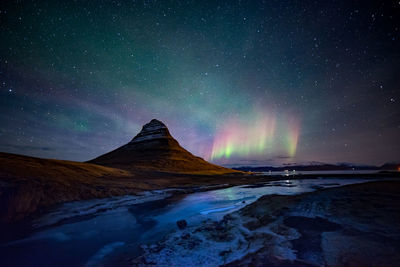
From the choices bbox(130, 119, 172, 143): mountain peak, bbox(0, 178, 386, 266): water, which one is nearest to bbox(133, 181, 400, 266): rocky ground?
bbox(0, 178, 386, 266): water

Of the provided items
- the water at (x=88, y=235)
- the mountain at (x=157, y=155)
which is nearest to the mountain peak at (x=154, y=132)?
the mountain at (x=157, y=155)

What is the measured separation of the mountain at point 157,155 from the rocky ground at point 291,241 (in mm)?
68011

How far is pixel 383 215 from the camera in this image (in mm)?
7719

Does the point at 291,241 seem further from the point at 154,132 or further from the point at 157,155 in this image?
the point at 154,132

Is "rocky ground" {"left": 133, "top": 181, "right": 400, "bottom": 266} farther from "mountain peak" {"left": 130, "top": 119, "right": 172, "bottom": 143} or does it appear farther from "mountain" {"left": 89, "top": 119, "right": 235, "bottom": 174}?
"mountain peak" {"left": 130, "top": 119, "right": 172, "bottom": 143}

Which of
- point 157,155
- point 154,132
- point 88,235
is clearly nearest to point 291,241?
point 88,235

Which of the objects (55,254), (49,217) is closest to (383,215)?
(55,254)

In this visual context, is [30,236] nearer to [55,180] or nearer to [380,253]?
[55,180]

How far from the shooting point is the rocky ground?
4555mm

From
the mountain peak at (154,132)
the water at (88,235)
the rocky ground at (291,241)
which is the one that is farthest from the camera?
the mountain peak at (154,132)

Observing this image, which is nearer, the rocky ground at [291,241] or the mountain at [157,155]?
the rocky ground at [291,241]

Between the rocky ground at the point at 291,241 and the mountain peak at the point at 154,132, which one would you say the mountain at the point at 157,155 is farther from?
the rocky ground at the point at 291,241

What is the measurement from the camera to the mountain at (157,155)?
260 ft

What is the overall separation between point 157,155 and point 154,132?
107 feet
